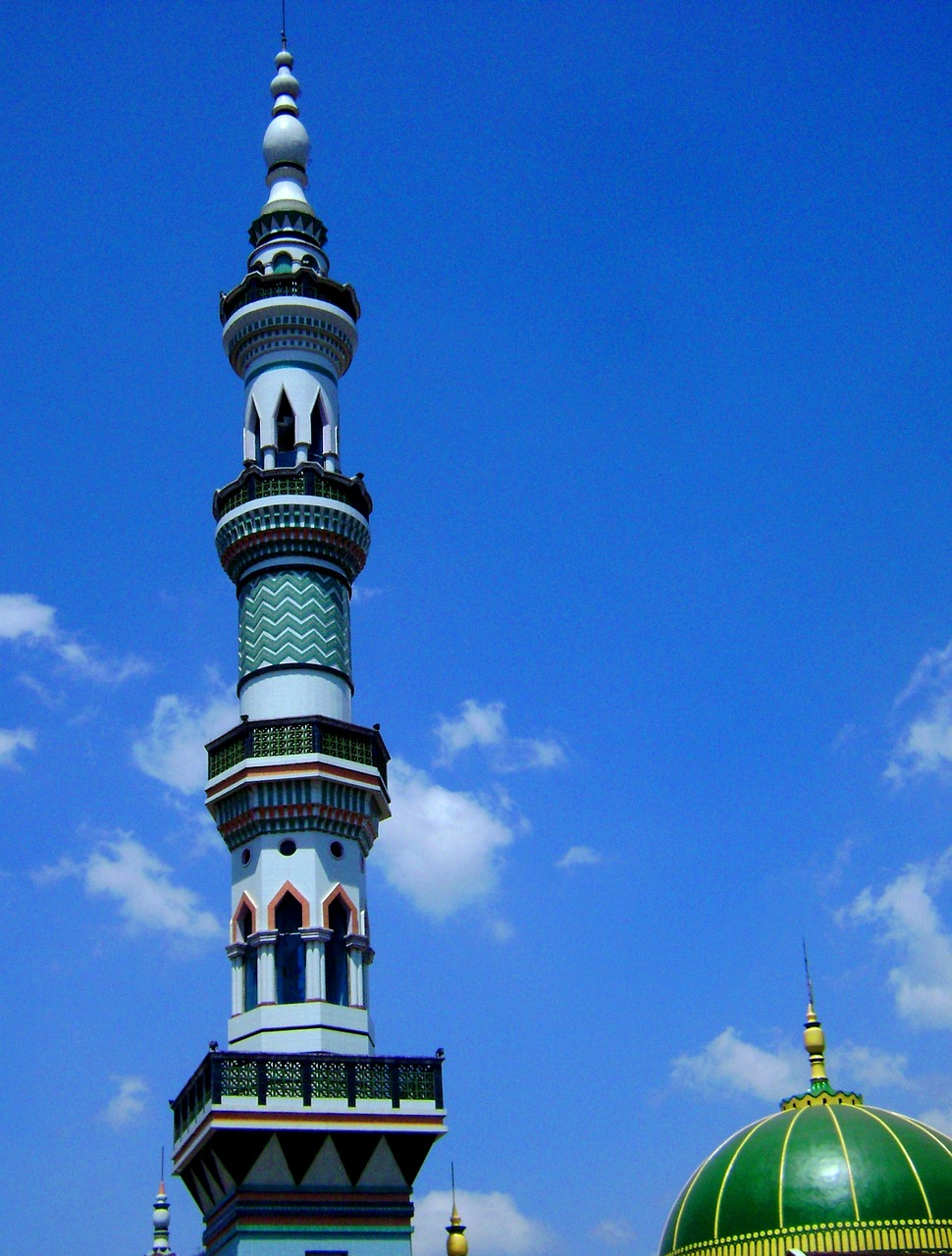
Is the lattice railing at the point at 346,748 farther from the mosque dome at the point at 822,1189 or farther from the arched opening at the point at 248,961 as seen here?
the mosque dome at the point at 822,1189

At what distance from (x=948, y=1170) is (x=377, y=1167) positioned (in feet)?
36.0

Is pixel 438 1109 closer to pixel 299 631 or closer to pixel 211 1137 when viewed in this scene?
pixel 211 1137

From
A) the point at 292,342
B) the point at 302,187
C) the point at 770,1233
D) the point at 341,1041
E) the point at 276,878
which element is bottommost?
the point at 770,1233

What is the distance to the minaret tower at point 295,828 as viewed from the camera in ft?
96.8

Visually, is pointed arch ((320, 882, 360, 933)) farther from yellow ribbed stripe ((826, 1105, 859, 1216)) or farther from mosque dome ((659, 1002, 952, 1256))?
yellow ribbed stripe ((826, 1105, 859, 1216))

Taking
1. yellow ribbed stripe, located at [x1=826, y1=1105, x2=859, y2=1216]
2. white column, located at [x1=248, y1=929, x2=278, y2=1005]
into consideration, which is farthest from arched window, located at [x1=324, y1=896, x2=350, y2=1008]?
yellow ribbed stripe, located at [x1=826, y1=1105, x2=859, y2=1216]

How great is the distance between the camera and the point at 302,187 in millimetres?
39562

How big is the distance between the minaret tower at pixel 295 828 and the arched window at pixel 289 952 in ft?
0.13

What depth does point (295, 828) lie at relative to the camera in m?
32.5

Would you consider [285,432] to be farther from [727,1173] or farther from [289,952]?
[727,1173]

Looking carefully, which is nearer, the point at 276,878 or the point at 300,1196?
the point at 300,1196

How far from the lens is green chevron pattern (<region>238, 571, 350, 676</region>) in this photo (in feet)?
111

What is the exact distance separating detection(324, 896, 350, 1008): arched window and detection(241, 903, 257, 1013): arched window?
130cm

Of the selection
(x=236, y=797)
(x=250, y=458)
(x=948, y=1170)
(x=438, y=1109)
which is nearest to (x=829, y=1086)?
(x=948, y=1170)
